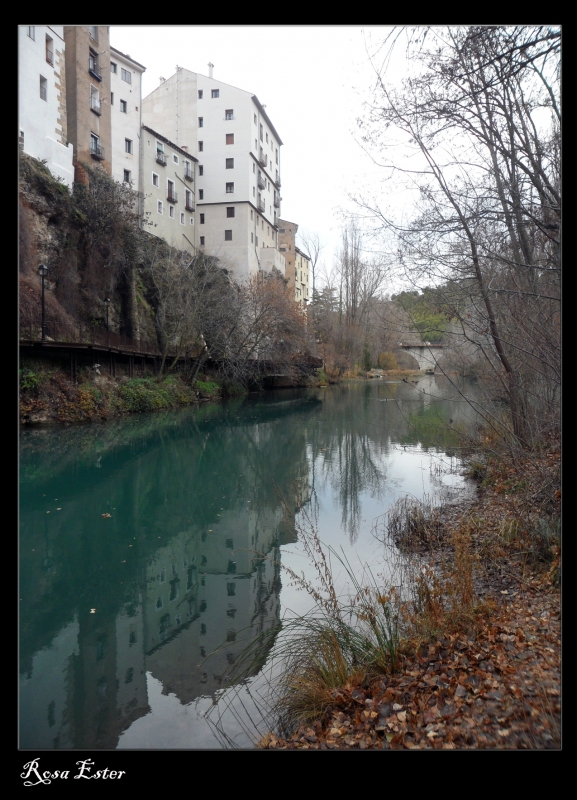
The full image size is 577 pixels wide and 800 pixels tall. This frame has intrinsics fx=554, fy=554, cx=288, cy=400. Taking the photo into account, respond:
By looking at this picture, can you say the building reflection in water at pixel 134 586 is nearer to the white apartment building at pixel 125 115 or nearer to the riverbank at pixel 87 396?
the riverbank at pixel 87 396

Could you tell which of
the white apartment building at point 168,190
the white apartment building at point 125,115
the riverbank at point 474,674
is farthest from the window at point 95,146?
the riverbank at point 474,674

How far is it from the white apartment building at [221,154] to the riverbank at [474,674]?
116 ft

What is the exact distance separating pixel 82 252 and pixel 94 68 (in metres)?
11.5

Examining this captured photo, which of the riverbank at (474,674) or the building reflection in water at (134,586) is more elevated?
the riverbank at (474,674)

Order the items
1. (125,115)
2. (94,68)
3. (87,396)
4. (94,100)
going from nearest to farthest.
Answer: (87,396), (94,68), (94,100), (125,115)

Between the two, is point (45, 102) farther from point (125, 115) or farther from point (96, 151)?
point (125, 115)

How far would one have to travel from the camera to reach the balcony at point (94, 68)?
97.2 ft

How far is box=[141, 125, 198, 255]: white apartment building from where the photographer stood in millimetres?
36562

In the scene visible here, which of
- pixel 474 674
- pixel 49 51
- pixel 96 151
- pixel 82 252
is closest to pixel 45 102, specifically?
pixel 49 51

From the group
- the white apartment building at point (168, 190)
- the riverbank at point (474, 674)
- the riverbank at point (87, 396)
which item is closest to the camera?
the riverbank at point (474, 674)

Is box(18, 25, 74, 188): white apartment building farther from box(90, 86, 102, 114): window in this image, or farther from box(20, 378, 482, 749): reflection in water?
box(20, 378, 482, 749): reflection in water

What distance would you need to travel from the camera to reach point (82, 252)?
26812 millimetres

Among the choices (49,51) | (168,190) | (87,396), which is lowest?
(87,396)

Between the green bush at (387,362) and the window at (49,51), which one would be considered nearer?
the window at (49,51)
